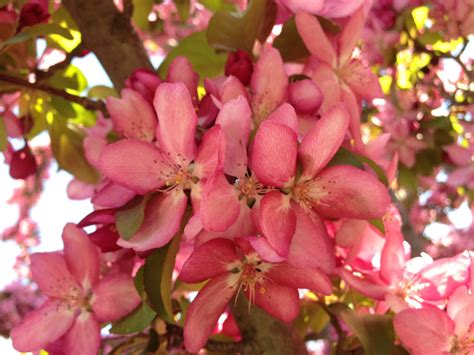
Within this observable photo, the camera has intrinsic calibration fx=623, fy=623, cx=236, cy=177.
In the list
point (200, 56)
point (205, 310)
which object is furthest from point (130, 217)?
point (200, 56)

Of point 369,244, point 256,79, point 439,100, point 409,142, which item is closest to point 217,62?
point 256,79

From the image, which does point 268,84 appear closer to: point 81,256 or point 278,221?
point 278,221

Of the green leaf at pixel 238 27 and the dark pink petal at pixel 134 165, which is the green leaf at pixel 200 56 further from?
the dark pink petal at pixel 134 165

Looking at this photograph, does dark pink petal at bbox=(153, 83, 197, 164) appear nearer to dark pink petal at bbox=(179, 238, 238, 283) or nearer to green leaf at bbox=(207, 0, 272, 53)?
Answer: dark pink petal at bbox=(179, 238, 238, 283)

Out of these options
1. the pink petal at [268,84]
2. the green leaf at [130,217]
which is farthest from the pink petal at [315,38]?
the green leaf at [130,217]

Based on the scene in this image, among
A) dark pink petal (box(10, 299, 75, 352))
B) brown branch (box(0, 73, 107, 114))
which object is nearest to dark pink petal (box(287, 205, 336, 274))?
dark pink petal (box(10, 299, 75, 352))

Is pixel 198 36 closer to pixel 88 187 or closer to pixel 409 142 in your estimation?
pixel 88 187
